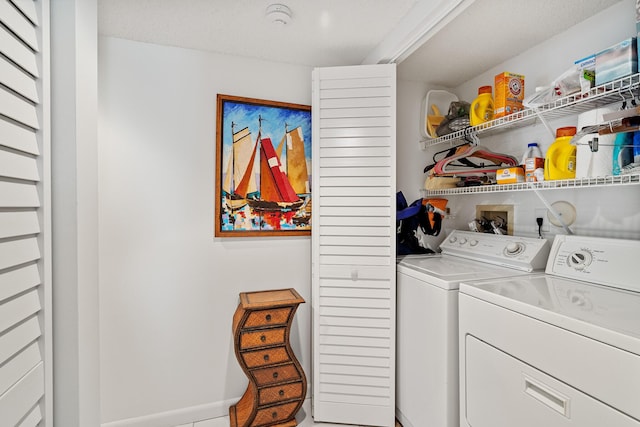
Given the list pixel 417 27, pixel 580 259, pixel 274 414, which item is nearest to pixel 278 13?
pixel 417 27

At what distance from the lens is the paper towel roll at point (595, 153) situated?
1.29m

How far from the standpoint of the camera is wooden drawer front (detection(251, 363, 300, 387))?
183cm

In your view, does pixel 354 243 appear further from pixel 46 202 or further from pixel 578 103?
pixel 46 202

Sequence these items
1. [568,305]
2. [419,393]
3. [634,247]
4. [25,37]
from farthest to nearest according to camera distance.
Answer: [419,393] < [634,247] < [568,305] < [25,37]

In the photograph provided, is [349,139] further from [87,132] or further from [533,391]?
[533,391]

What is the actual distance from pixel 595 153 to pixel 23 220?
79.2 inches

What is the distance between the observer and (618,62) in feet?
4.02

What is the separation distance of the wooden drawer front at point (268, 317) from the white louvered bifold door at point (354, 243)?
22 centimetres

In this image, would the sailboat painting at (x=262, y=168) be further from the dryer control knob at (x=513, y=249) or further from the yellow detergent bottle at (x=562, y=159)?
the yellow detergent bottle at (x=562, y=159)

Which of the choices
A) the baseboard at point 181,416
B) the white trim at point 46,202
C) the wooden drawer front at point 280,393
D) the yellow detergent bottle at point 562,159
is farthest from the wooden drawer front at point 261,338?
the yellow detergent bottle at point 562,159

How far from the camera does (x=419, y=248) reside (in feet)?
7.37

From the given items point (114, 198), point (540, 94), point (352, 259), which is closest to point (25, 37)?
point (114, 198)

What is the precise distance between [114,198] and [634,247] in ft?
8.40

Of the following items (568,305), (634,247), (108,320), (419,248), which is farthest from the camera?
(419,248)
